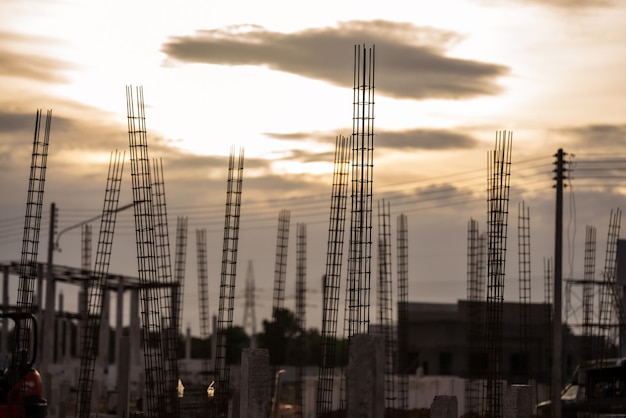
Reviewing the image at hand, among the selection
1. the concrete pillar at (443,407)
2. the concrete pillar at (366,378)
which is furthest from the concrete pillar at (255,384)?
the concrete pillar at (366,378)

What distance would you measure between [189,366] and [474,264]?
94.6ft

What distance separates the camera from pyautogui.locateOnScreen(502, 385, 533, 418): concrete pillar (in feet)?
65.7

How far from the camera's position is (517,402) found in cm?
2019

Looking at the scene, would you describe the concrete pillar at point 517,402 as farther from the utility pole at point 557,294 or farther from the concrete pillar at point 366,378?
the utility pole at point 557,294

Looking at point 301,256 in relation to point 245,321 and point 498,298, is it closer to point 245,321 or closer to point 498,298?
point 498,298

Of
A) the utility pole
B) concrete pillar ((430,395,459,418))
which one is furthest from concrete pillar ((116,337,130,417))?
the utility pole

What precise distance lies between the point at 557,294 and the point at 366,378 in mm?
21519

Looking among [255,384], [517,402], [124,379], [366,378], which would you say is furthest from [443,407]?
[366,378]

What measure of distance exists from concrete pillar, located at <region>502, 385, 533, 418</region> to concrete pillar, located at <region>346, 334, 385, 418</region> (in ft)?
29.9

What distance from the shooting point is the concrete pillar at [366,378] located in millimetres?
11273

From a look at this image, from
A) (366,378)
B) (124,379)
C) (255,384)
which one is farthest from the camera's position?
(124,379)

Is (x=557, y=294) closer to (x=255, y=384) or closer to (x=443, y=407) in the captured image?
(x=443, y=407)

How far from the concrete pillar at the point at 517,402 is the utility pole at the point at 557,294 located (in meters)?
9.99

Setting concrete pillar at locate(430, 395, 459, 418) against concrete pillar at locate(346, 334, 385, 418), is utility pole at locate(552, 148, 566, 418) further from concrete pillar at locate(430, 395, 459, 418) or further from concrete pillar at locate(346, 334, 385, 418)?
concrete pillar at locate(346, 334, 385, 418)
